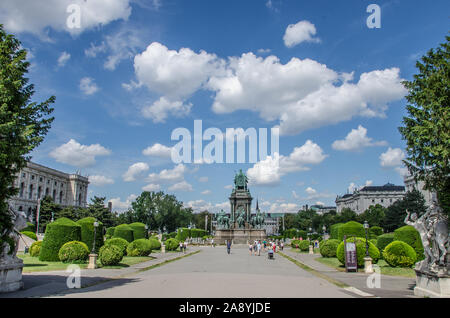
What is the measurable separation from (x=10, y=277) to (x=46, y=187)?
110510 mm

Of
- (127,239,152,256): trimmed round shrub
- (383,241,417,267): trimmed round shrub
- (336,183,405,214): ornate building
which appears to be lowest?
(127,239,152,256): trimmed round shrub

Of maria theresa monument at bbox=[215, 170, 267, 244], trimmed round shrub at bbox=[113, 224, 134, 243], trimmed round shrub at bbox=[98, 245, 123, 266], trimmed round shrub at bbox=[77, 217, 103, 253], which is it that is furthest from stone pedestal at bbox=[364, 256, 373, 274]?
maria theresa monument at bbox=[215, 170, 267, 244]

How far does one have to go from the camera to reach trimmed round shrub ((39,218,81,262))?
983 inches

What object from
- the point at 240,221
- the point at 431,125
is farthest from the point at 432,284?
the point at 240,221

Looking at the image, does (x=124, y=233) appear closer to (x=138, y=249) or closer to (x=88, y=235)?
(x=138, y=249)

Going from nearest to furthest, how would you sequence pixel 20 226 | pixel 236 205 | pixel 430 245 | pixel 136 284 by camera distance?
pixel 430 245 → pixel 20 226 → pixel 136 284 → pixel 236 205

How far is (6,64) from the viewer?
Result: 12.8 meters

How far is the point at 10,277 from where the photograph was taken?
43.0 feet

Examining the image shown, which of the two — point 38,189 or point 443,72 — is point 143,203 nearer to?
point 38,189

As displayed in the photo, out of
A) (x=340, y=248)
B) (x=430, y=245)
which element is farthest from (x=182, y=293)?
(x=340, y=248)

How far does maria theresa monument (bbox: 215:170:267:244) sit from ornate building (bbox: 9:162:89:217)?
172 ft

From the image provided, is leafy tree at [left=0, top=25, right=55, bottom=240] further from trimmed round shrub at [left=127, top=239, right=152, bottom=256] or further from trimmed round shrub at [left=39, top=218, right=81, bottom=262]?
trimmed round shrub at [left=127, top=239, right=152, bottom=256]

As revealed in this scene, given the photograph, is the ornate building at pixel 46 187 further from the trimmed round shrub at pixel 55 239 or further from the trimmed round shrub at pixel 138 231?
the trimmed round shrub at pixel 55 239
